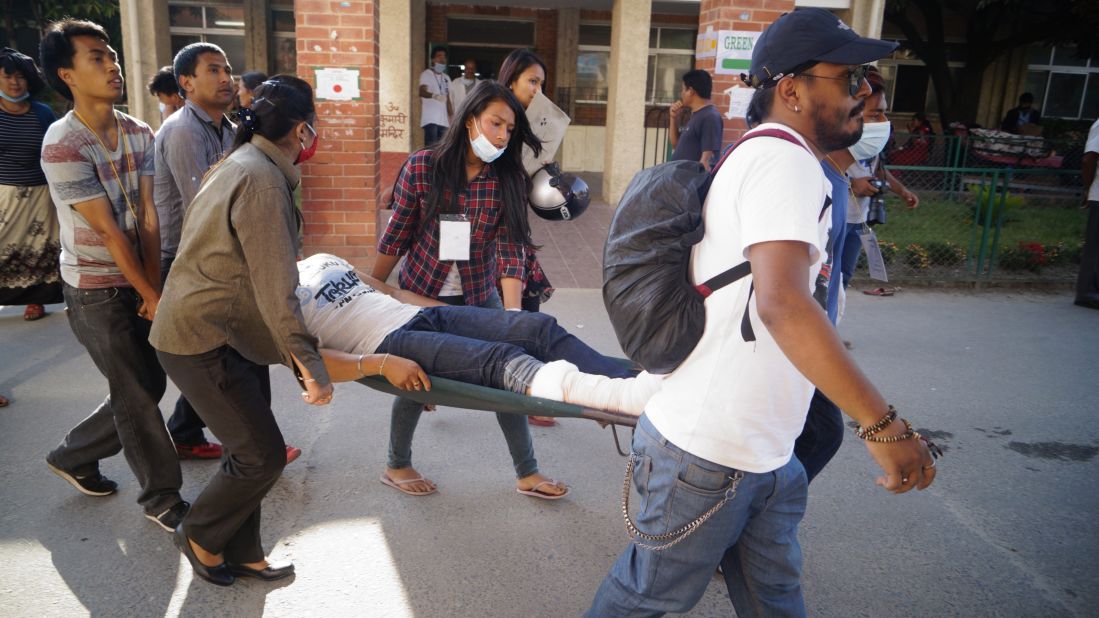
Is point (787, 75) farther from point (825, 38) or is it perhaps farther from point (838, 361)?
point (838, 361)

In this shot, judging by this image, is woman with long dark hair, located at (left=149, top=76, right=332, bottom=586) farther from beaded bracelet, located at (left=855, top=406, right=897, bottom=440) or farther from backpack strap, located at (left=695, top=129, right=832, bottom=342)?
beaded bracelet, located at (left=855, top=406, right=897, bottom=440)

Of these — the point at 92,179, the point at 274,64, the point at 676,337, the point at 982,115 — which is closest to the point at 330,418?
the point at 92,179

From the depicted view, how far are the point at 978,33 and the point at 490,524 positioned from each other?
1807cm

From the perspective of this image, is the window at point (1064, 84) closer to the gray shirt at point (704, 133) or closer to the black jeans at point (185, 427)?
the gray shirt at point (704, 133)

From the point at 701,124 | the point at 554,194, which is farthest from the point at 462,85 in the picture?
the point at 554,194

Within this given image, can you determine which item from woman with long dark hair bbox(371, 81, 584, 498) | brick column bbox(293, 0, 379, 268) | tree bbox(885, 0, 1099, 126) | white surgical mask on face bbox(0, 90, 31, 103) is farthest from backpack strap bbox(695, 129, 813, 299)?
tree bbox(885, 0, 1099, 126)

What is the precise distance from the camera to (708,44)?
7352 millimetres

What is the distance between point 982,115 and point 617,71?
41.2 ft

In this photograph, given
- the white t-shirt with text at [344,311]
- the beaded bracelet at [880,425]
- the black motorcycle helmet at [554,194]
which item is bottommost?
the white t-shirt with text at [344,311]

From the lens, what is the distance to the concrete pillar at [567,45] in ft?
53.2

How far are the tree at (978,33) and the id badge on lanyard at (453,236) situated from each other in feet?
49.3

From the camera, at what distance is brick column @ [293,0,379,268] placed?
6.38 metres

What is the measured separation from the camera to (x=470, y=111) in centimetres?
338

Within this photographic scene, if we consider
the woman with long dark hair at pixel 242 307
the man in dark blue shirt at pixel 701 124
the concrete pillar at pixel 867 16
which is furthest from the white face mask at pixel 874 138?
the concrete pillar at pixel 867 16
